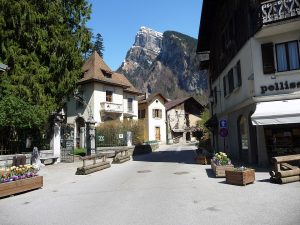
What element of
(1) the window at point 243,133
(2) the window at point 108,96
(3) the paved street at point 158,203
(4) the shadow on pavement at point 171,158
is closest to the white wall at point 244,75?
(1) the window at point 243,133

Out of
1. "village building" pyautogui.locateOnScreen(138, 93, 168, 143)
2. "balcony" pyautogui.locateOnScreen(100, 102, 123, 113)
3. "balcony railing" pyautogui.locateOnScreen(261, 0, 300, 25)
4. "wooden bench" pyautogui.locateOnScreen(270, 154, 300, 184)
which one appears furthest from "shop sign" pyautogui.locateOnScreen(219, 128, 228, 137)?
"village building" pyautogui.locateOnScreen(138, 93, 168, 143)

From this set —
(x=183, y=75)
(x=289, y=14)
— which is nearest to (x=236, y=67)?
(x=289, y=14)

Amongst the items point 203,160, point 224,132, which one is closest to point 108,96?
point 203,160

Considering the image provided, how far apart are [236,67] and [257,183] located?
1007cm

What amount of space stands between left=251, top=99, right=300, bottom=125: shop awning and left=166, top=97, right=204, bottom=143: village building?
133 ft

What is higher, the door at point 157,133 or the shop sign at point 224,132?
the door at point 157,133

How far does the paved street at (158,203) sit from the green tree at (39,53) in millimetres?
10234

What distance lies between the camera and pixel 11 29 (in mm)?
22453

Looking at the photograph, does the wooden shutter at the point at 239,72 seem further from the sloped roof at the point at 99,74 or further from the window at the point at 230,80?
the sloped roof at the point at 99,74

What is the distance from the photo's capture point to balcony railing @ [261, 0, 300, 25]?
14.8m

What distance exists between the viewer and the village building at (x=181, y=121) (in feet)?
189

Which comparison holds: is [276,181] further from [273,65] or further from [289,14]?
[289,14]

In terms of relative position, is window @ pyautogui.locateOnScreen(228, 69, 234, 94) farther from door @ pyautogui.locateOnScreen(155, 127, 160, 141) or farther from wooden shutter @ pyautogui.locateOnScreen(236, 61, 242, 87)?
door @ pyautogui.locateOnScreen(155, 127, 160, 141)

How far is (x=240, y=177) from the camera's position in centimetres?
1126
